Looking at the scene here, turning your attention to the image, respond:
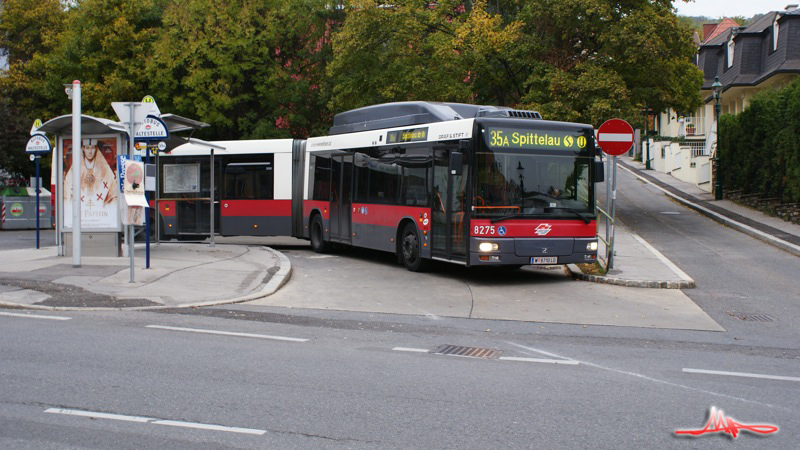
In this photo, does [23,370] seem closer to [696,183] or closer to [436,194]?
[436,194]

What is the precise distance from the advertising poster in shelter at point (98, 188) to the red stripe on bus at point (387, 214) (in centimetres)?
537

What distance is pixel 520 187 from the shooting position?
1405cm

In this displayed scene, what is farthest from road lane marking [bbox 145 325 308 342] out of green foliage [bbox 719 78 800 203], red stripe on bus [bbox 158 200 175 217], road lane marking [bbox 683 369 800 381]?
green foliage [bbox 719 78 800 203]

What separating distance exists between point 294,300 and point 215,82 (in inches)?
994

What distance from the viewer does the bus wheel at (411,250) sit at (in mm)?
15898

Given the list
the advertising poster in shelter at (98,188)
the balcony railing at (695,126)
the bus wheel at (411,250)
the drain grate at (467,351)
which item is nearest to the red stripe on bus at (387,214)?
the bus wheel at (411,250)

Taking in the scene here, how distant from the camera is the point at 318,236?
20.8 metres

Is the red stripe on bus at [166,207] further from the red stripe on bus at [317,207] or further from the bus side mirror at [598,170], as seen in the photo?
the bus side mirror at [598,170]

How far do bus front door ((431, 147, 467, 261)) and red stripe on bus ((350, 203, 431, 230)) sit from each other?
335mm

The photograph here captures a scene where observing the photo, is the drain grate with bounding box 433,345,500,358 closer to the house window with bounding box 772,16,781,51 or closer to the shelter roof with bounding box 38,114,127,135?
the shelter roof with bounding box 38,114,127,135

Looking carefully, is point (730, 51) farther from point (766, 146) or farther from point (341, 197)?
point (341, 197)

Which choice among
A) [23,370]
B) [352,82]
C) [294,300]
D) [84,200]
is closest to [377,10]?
[352,82]

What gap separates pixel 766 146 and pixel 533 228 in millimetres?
17149

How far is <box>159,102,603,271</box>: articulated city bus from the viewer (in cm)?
1393
